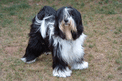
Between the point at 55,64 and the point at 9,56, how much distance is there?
6.30 feet

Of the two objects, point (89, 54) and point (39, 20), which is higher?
point (39, 20)

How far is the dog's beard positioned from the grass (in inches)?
47.3

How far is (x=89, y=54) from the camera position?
5.46 m

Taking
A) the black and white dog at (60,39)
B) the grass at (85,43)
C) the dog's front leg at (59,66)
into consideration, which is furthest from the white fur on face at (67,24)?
the grass at (85,43)

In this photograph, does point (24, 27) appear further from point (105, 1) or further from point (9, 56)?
point (105, 1)

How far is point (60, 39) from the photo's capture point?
4.11 m

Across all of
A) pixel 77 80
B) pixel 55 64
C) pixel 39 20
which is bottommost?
pixel 77 80

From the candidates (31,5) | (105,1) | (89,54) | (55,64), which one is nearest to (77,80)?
(55,64)

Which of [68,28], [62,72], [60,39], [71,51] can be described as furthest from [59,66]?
[68,28]

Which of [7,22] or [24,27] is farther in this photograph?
[7,22]

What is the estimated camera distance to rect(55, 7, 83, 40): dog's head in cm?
375

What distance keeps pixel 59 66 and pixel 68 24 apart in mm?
1189

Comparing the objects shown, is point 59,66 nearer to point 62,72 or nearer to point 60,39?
point 62,72

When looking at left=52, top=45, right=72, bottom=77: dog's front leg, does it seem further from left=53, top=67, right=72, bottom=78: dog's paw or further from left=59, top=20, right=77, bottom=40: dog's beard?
left=59, top=20, right=77, bottom=40: dog's beard
